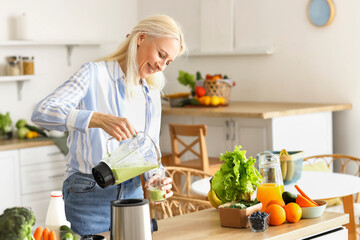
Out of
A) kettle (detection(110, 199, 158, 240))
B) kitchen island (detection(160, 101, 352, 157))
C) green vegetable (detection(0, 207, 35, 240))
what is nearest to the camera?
green vegetable (detection(0, 207, 35, 240))

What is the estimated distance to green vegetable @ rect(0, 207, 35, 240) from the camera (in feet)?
4.91

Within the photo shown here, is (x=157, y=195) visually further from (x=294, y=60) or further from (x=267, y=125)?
(x=294, y=60)

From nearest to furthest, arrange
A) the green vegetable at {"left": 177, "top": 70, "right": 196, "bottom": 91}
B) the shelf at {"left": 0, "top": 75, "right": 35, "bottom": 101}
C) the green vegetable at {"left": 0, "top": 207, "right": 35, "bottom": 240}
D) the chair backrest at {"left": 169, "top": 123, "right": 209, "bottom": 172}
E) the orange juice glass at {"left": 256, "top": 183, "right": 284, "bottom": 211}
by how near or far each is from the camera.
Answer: the green vegetable at {"left": 0, "top": 207, "right": 35, "bottom": 240} → the orange juice glass at {"left": 256, "top": 183, "right": 284, "bottom": 211} → the chair backrest at {"left": 169, "top": 123, "right": 209, "bottom": 172} → the shelf at {"left": 0, "top": 75, "right": 35, "bottom": 101} → the green vegetable at {"left": 177, "top": 70, "right": 196, "bottom": 91}

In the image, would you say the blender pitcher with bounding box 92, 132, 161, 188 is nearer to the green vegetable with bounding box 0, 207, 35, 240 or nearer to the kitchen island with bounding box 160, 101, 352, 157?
the green vegetable with bounding box 0, 207, 35, 240

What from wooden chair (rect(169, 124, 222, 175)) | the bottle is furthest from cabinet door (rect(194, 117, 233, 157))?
the bottle

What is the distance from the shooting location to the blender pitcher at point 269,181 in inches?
86.7

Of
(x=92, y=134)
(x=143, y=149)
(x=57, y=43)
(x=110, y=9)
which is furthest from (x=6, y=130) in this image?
(x=143, y=149)

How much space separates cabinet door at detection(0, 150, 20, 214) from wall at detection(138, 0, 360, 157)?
6.40ft

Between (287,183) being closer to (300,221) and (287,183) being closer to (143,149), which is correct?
(300,221)

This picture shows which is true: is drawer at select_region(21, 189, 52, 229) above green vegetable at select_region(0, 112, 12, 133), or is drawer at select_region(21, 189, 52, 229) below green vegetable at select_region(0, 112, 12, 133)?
below

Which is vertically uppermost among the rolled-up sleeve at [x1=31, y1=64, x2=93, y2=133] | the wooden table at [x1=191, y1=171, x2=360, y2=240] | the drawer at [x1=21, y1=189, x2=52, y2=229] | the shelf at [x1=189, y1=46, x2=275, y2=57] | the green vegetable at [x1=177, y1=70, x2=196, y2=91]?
the shelf at [x1=189, y1=46, x2=275, y2=57]

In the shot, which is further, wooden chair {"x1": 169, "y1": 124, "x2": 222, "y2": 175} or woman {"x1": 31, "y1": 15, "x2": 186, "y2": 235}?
wooden chair {"x1": 169, "y1": 124, "x2": 222, "y2": 175}

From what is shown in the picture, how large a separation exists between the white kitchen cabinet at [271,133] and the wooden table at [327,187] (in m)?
1.01

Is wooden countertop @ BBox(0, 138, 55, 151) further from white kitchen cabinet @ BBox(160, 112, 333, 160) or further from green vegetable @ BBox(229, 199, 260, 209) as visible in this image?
green vegetable @ BBox(229, 199, 260, 209)
